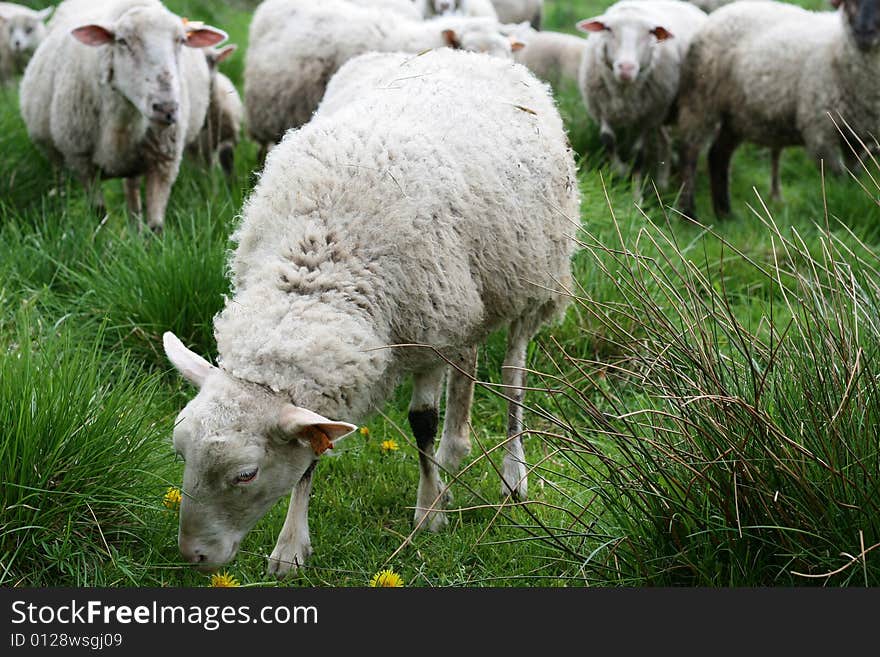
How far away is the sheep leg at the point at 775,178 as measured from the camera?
310 inches

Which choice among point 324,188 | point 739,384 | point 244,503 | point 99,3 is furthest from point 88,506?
point 99,3

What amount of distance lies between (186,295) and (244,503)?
1568 millimetres

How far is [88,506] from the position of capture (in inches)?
114

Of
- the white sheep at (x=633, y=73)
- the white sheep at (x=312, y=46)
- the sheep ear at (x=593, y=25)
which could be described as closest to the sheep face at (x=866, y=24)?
the white sheep at (x=633, y=73)

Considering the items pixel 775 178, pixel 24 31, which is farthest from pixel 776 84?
pixel 24 31

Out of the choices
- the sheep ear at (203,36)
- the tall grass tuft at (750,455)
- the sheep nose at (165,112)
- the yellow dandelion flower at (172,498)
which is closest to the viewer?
the tall grass tuft at (750,455)

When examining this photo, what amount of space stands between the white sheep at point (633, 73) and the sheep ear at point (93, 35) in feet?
11.2

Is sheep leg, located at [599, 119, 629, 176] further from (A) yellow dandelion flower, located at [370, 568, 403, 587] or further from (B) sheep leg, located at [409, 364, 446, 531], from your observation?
(A) yellow dandelion flower, located at [370, 568, 403, 587]

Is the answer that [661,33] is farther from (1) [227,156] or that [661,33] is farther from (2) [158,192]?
(2) [158,192]

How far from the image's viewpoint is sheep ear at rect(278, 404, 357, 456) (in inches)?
98.1

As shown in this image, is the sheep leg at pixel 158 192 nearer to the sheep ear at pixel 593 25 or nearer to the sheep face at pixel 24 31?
the sheep ear at pixel 593 25

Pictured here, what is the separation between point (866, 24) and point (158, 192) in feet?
14.9

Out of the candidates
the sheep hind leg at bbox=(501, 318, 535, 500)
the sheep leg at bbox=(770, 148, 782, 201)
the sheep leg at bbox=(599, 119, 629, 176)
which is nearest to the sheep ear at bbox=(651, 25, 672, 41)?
the sheep leg at bbox=(599, 119, 629, 176)

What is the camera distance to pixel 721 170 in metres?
7.76
